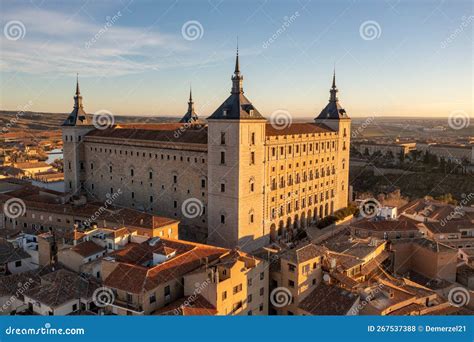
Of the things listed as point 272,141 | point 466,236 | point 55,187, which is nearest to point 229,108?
point 272,141

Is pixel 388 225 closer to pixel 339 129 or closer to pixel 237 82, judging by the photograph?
pixel 339 129

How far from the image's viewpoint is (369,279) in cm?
1620

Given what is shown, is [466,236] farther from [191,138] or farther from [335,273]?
[191,138]

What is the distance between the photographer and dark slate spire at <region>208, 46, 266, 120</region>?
19969 mm

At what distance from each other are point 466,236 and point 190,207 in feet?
47.6

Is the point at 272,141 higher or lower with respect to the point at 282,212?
higher
